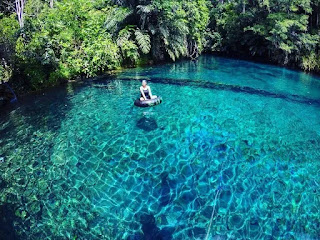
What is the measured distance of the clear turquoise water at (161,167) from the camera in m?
5.88

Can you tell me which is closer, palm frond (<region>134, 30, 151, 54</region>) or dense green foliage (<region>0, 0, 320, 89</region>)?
dense green foliage (<region>0, 0, 320, 89</region>)

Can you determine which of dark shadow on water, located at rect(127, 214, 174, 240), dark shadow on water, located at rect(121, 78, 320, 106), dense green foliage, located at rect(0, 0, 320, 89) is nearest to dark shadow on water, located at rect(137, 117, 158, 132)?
dark shadow on water, located at rect(127, 214, 174, 240)

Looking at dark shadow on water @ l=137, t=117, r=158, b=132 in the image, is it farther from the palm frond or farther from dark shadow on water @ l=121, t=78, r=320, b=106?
the palm frond

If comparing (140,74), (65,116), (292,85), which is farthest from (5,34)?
(292,85)

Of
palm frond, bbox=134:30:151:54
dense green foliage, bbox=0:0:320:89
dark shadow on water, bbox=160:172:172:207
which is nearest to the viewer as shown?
dark shadow on water, bbox=160:172:172:207

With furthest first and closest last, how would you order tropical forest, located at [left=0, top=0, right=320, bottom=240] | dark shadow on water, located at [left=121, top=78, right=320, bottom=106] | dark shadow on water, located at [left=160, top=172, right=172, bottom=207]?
1. dark shadow on water, located at [left=121, top=78, right=320, bottom=106]
2. dark shadow on water, located at [left=160, top=172, right=172, bottom=207]
3. tropical forest, located at [left=0, top=0, right=320, bottom=240]

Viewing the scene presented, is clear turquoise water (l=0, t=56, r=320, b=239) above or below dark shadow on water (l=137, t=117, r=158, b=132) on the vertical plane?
below

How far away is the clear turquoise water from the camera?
5.88 meters

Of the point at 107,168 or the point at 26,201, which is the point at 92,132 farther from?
the point at 26,201

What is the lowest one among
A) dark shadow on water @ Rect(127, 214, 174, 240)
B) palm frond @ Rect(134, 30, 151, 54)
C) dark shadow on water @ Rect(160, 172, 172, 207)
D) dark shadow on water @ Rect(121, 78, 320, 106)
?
dark shadow on water @ Rect(127, 214, 174, 240)

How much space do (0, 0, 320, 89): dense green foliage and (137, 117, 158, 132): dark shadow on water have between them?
7.54m

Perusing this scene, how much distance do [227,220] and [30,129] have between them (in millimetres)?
8347

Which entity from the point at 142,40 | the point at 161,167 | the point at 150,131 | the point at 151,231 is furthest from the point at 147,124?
the point at 142,40

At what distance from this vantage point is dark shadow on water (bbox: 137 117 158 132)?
10062 mm
